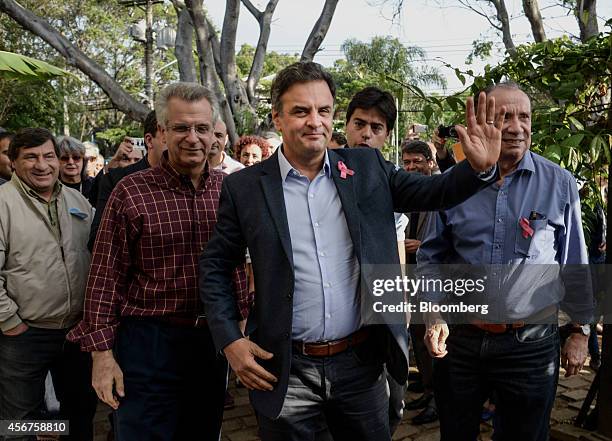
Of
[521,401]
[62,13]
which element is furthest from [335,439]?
[62,13]

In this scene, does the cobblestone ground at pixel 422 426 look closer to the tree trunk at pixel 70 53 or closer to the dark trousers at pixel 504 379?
the dark trousers at pixel 504 379

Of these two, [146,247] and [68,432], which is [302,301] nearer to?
[146,247]

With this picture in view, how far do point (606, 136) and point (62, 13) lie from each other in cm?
2334

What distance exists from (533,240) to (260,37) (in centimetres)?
890

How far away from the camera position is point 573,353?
2682 millimetres

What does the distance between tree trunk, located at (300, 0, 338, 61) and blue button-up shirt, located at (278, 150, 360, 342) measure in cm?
834

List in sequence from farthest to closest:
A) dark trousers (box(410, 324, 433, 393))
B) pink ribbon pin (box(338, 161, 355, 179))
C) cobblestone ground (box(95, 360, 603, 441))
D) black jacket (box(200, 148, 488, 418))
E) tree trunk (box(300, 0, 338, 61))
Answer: tree trunk (box(300, 0, 338, 61)) → dark trousers (box(410, 324, 433, 393)) → cobblestone ground (box(95, 360, 603, 441)) → pink ribbon pin (box(338, 161, 355, 179)) → black jacket (box(200, 148, 488, 418))

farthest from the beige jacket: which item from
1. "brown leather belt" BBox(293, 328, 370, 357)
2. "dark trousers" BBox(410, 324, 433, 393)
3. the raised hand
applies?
"dark trousers" BBox(410, 324, 433, 393)

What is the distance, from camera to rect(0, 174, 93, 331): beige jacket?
3.18 meters

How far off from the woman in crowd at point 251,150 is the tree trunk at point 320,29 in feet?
17.1

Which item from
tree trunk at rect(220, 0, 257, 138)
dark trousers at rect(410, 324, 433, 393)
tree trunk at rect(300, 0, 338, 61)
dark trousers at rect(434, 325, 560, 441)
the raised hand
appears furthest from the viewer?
tree trunk at rect(300, 0, 338, 61)

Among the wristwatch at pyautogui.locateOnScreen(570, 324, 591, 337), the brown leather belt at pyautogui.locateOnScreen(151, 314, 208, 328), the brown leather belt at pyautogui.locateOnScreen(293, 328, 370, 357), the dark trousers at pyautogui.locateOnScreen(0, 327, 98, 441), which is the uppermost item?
the brown leather belt at pyautogui.locateOnScreen(151, 314, 208, 328)

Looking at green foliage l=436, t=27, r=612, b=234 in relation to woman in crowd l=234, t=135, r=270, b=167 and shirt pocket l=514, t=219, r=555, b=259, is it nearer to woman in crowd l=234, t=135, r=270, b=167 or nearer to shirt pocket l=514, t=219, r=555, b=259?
shirt pocket l=514, t=219, r=555, b=259

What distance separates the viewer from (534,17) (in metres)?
8.06
